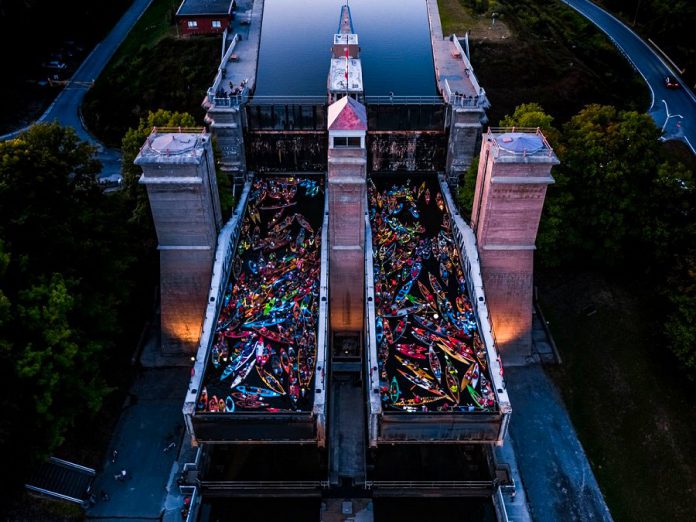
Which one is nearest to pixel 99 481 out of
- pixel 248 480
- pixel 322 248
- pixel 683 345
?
pixel 248 480

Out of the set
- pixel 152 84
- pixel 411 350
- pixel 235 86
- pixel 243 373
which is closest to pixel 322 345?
pixel 243 373

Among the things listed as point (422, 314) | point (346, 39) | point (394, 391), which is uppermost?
point (346, 39)

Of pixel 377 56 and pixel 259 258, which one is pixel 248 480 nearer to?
pixel 259 258

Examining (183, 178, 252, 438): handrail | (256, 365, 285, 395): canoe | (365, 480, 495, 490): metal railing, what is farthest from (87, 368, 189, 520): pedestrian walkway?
(365, 480, 495, 490): metal railing

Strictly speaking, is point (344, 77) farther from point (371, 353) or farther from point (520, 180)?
point (371, 353)

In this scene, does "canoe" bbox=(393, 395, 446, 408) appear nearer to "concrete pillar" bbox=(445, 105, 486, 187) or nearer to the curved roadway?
"concrete pillar" bbox=(445, 105, 486, 187)

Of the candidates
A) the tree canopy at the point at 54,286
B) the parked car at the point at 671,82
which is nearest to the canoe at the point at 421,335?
the tree canopy at the point at 54,286
